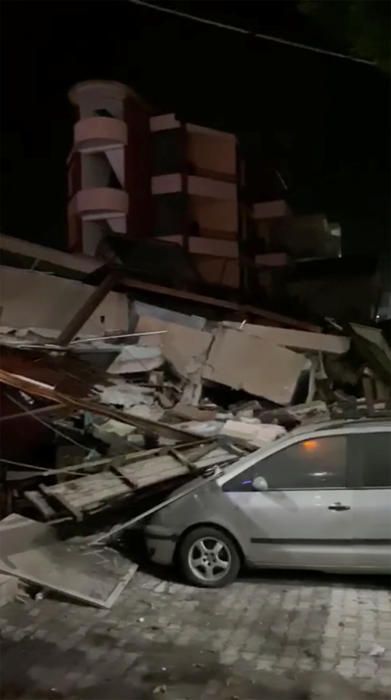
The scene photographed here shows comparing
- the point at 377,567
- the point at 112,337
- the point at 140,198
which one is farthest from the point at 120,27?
the point at 377,567

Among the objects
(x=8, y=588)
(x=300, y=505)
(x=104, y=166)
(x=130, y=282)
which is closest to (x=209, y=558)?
(x=300, y=505)

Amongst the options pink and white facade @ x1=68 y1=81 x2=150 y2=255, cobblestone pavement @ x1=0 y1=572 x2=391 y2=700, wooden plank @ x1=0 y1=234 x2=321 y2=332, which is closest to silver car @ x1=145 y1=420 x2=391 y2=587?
cobblestone pavement @ x1=0 y1=572 x2=391 y2=700

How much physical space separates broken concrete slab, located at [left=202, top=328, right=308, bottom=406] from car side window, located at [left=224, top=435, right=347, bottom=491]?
3.46 m

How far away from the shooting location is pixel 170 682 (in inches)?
169

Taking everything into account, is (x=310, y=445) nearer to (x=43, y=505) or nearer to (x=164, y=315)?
(x=43, y=505)

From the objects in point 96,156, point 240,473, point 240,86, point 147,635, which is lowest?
point 147,635

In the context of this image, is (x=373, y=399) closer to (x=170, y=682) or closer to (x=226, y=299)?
(x=226, y=299)

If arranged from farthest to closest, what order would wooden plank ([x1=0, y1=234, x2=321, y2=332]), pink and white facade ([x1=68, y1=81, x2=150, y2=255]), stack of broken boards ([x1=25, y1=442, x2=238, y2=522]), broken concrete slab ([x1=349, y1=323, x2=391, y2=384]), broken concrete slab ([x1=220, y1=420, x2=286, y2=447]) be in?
pink and white facade ([x1=68, y1=81, x2=150, y2=255]), broken concrete slab ([x1=349, y1=323, x2=391, y2=384]), wooden plank ([x1=0, y1=234, x2=321, y2=332]), broken concrete slab ([x1=220, y1=420, x2=286, y2=447]), stack of broken boards ([x1=25, y1=442, x2=238, y2=522])

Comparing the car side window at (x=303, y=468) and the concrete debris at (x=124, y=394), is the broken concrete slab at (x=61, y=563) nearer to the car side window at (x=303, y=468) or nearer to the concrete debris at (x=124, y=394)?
the car side window at (x=303, y=468)

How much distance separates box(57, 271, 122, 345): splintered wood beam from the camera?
8.80m

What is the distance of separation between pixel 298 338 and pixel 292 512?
4.43m

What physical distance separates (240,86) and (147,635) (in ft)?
37.3

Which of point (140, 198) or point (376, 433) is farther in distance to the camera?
point (140, 198)

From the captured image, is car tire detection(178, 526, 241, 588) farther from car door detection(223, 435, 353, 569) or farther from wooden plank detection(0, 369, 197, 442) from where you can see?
wooden plank detection(0, 369, 197, 442)
